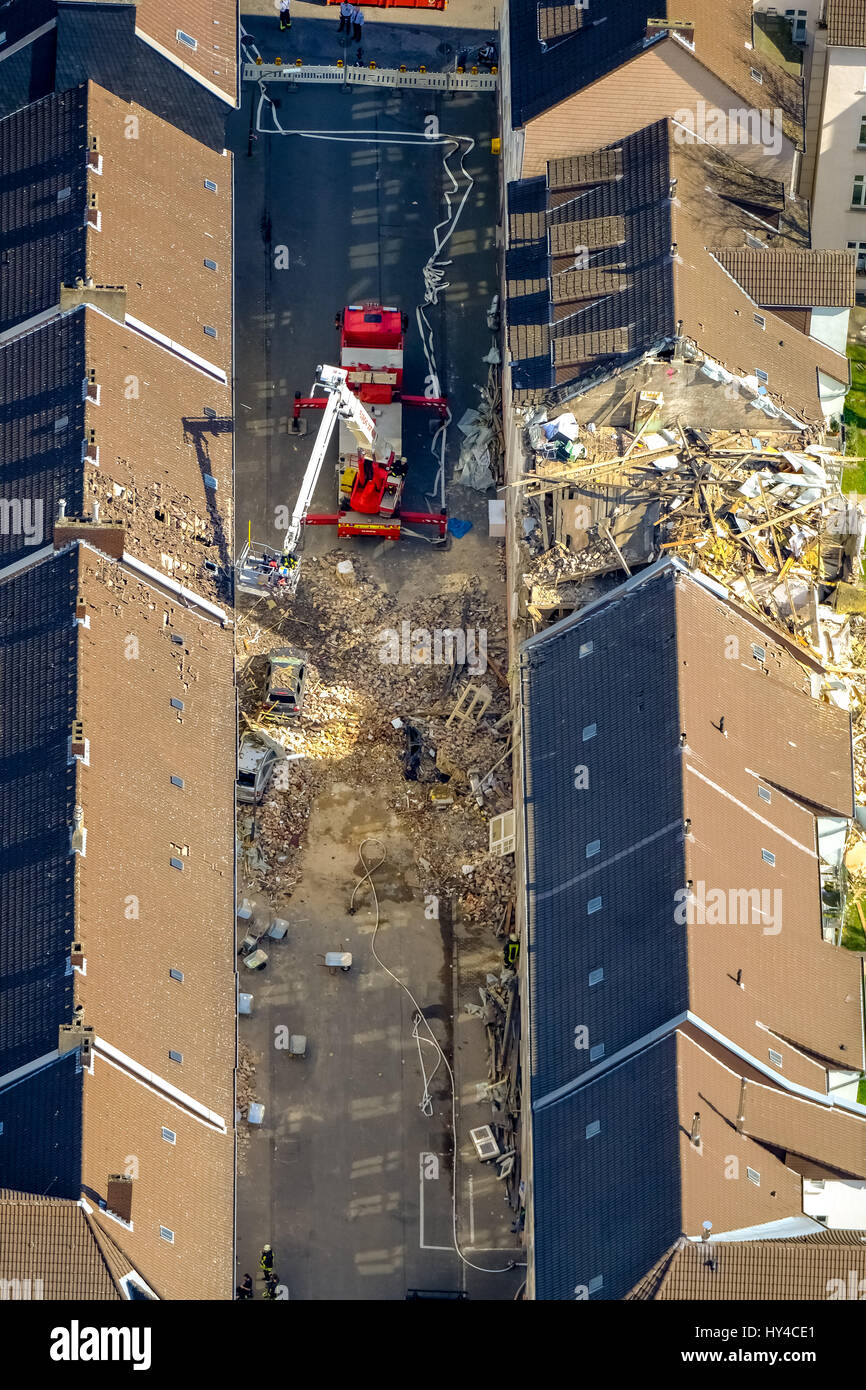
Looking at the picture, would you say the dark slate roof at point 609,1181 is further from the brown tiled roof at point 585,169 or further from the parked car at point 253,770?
the brown tiled roof at point 585,169

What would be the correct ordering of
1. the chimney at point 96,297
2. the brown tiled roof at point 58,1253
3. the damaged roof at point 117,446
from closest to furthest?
the brown tiled roof at point 58,1253, the damaged roof at point 117,446, the chimney at point 96,297

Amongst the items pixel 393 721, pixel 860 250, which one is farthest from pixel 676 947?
pixel 860 250

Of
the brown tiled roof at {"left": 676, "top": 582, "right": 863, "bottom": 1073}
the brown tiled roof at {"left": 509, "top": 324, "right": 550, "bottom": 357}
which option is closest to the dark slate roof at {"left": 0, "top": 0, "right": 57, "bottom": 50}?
the brown tiled roof at {"left": 509, "top": 324, "right": 550, "bottom": 357}

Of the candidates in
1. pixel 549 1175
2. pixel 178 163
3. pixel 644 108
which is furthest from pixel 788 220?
pixel 549 1175

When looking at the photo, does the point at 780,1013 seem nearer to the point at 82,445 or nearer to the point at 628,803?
the point at 628,803

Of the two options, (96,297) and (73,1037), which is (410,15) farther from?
(73,1037)

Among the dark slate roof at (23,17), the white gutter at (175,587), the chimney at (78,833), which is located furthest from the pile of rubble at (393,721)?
the dark slate roof at (23,17)

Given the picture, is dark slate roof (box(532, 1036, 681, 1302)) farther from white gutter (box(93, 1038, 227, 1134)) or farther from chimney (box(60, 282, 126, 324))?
chimney (box(60, 282, 126, 324))
